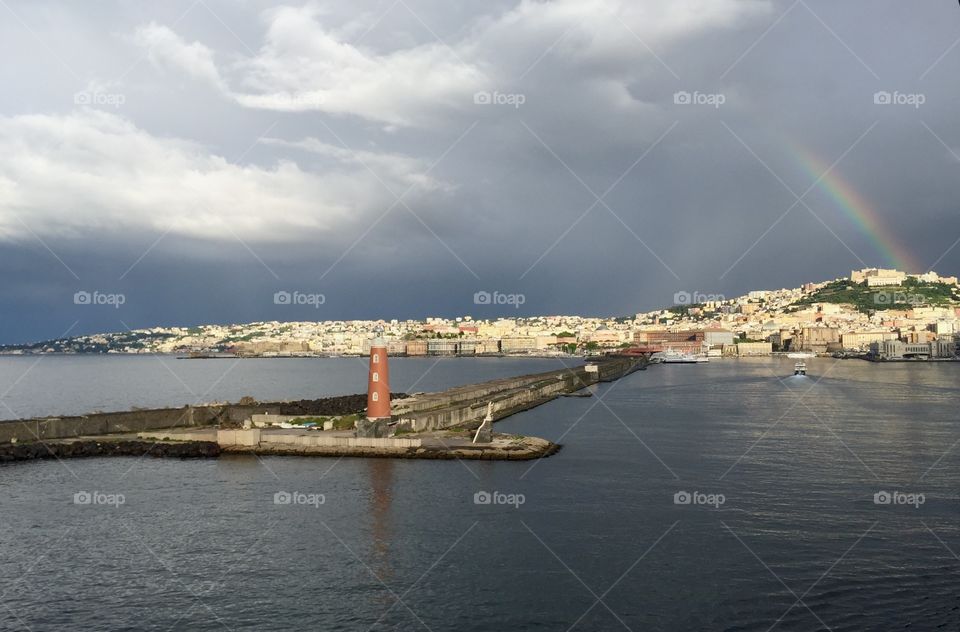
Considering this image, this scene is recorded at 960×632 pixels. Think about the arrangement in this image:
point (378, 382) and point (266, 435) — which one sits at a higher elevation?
point (378, 382)

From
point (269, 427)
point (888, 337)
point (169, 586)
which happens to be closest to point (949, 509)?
point (169, 586)

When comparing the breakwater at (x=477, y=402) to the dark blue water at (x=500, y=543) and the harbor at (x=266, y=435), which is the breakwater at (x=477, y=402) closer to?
the harbor at (x=266, y=435)

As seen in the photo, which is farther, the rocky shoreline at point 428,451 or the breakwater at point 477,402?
the breakwater at point 477,402

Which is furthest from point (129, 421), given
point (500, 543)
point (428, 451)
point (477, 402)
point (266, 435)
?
point (500, 543)

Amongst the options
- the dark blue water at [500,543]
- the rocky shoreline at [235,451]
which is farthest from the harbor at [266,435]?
the dark blue water at [500,543]

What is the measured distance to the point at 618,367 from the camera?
3927 inches

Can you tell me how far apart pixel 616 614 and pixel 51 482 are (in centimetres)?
1939

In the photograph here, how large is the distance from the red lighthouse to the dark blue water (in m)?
3.49

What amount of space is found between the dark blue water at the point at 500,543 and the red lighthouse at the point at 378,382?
349cm

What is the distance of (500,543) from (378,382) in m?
13.8

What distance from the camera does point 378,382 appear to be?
30.2m

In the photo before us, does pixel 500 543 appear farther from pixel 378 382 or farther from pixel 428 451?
pixel 378 382

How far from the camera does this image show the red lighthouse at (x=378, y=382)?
1181 inches

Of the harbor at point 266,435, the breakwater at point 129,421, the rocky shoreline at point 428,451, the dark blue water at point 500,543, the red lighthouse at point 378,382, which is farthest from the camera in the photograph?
the breakwater at point 129,421
